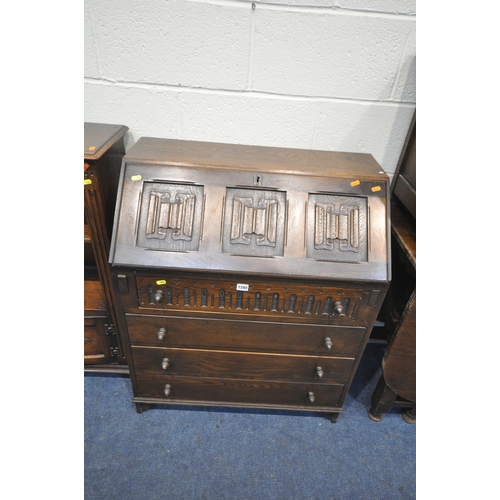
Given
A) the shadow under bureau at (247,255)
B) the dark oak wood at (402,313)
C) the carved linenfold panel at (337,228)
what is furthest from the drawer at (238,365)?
the carved linenfold panel at (337,228)

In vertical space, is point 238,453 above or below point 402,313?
below

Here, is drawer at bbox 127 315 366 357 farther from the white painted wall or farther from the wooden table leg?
the white painted wall

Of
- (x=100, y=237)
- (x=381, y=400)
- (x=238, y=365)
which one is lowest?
(x=381, y=400)

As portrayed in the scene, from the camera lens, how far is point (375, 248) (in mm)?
1177

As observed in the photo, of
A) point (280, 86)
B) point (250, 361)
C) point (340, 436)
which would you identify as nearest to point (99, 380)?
point (250, 361)

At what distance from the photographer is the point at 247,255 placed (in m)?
1.15

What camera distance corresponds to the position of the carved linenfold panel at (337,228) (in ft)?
3.86

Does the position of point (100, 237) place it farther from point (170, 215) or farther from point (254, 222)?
point (254, 222)

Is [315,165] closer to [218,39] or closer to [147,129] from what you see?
[218,39]

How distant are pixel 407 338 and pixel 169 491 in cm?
118

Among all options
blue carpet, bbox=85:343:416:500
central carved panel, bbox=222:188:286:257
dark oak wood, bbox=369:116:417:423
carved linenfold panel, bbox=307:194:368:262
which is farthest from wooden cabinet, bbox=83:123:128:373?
dark oak wood, bbox=369:116:417:423

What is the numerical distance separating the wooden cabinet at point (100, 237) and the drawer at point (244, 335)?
0.90ft

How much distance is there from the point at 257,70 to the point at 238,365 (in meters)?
1.31

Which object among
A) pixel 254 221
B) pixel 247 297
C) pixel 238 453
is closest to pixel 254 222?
pixel 254 221
